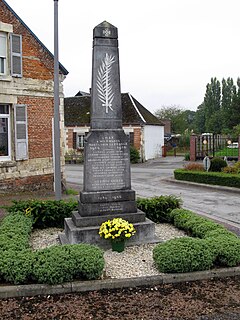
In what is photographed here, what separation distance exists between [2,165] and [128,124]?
2003 cm

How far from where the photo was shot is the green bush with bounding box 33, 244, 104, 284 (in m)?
5.21

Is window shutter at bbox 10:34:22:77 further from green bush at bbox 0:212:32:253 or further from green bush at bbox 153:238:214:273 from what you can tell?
green bush at bbox 153:238:214:273

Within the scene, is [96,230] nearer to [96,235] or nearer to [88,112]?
[96,235]

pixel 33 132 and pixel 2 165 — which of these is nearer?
pixel 2 165

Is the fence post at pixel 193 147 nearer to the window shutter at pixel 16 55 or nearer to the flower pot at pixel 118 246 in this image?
the window shutter at pixel 16 55

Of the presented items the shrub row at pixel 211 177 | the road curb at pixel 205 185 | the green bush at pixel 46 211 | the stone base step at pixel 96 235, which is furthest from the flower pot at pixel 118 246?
the shrub row at pixel 211 177

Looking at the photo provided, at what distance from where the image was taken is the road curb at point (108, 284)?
5.11 metres

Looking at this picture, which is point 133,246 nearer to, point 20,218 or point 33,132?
point 20,218

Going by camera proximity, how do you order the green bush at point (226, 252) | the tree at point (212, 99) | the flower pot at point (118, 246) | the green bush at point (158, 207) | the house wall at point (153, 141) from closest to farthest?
the green bush at point (226, 252) < the flower pot at point (118, 246) < the green bush at point (158, 207) < the house wall at point (153, 141) < the tree at point (212, 99)

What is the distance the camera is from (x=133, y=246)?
7.17 meters

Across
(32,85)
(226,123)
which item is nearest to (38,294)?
(32,85)

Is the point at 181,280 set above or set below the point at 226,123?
below

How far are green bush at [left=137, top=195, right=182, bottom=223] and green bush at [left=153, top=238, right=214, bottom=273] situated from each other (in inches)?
116

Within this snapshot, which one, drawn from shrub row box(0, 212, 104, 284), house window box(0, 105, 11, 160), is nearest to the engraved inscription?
shrub row box(0, 212, 104, 284)
